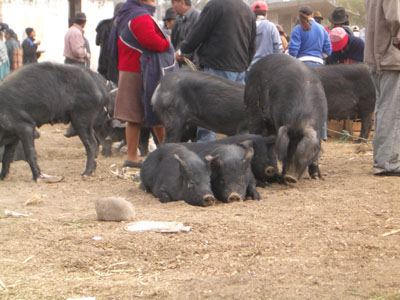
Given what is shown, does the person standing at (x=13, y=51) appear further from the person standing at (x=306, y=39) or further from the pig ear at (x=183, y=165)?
the pig ear at (x=183, y=165)

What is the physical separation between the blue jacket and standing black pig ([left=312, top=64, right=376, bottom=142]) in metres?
0.43

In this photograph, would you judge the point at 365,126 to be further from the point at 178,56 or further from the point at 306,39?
the point at 178,56

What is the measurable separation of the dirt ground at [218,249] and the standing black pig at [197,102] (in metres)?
1.49

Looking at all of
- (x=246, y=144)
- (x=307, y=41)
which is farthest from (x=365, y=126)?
(x=246, y=144)

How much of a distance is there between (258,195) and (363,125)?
5.04 metres

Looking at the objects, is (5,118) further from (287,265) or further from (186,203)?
(287,265)

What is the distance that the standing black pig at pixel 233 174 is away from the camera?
5574 mm

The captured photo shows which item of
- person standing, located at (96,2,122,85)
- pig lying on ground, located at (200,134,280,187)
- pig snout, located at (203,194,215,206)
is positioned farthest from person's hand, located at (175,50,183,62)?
pig snout, located at (203,194,215,206)

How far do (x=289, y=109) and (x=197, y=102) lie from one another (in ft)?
4.61

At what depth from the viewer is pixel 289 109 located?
20.4 feet

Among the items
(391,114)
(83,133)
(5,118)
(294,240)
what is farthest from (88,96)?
(294,240)

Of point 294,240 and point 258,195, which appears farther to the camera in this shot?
point 258,195

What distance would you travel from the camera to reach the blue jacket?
9.50 m

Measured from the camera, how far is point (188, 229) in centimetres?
424
